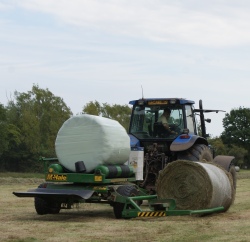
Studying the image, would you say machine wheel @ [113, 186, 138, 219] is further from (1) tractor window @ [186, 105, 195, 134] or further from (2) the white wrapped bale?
(1) tractor window @ [186, 105, 195, 134]

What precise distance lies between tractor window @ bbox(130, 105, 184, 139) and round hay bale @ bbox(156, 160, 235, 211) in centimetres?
242

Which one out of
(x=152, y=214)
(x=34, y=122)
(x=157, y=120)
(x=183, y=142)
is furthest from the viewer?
(x=34, y=122)

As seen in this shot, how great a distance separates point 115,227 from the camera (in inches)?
426

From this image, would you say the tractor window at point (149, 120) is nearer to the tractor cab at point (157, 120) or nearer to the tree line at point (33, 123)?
the tractor cab at point (157, 120)

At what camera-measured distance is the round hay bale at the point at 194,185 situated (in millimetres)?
12521

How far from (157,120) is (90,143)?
366 cm

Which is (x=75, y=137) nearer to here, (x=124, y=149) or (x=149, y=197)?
(x=124, y=149)

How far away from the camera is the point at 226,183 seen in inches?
528

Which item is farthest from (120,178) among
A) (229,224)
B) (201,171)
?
(229,224)

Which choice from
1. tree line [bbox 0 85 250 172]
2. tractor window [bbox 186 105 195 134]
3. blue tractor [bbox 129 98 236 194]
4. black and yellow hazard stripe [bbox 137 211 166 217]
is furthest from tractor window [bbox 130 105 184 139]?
tree line [bbox 0 85 250 172]

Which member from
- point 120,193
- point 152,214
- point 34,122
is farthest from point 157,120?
point 34,122

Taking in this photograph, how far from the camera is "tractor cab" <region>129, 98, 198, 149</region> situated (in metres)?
15.6

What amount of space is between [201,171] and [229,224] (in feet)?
5.93

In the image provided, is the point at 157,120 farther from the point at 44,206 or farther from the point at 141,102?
the point at 44,206
